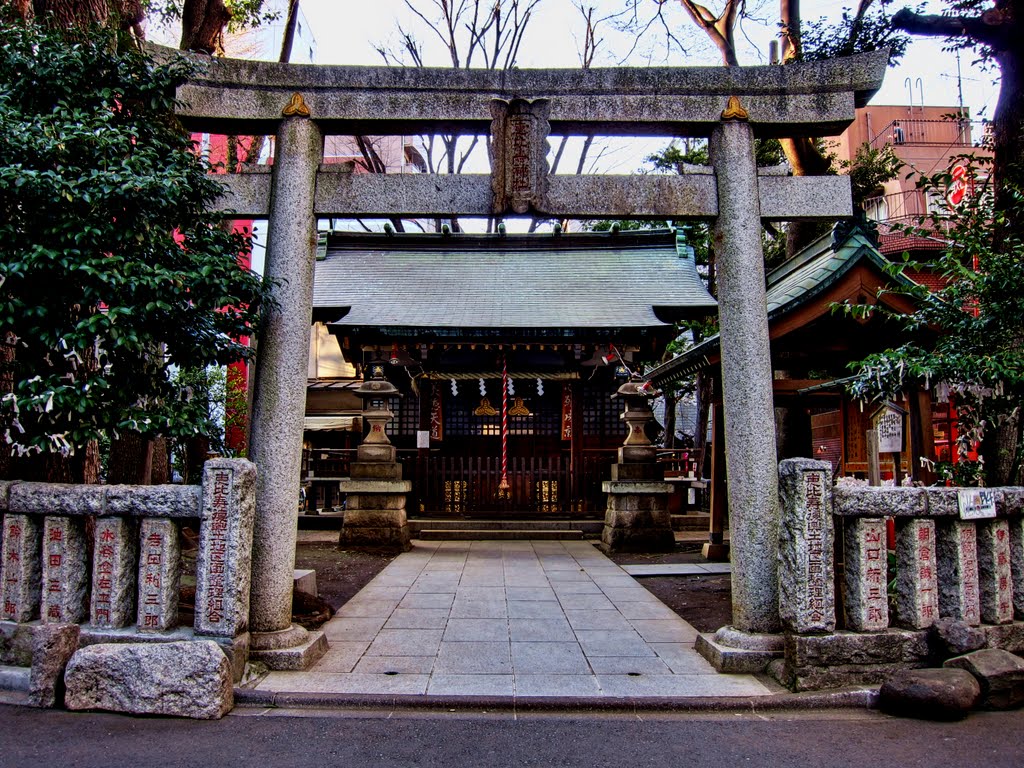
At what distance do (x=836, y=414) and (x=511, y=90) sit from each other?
625 centimetres

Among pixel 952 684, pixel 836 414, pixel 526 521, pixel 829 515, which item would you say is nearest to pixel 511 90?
pixel 829 515

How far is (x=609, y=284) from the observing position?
16.5m

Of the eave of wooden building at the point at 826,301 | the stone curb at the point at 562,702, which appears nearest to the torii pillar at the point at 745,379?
the stone curb at the point at 562,702

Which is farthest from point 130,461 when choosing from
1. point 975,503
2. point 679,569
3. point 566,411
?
point 975,503

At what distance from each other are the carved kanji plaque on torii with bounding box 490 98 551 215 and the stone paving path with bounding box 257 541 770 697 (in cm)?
376

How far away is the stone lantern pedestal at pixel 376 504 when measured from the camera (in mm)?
11492

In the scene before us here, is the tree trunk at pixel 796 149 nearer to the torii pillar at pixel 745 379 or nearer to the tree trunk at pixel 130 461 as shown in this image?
the torii pillar at pixel 745 379

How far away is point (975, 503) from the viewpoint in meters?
4.98

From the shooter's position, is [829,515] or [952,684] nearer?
[952,684]

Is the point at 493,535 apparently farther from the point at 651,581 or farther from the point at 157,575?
the point at 157,575

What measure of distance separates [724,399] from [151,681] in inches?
184

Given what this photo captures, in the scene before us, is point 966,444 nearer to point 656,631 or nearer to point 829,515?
point 829,515

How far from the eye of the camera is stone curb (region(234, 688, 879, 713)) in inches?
177

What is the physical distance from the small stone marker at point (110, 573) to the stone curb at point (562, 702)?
3.57 feet
